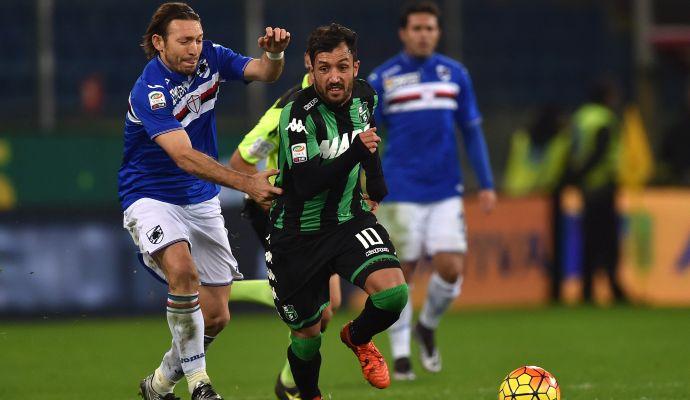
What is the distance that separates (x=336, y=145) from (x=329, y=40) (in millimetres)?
533

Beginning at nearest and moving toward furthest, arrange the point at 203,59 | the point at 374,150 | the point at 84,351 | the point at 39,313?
the point at 374,150
the point at 203,59
the point at 84,351
the point at 39,313

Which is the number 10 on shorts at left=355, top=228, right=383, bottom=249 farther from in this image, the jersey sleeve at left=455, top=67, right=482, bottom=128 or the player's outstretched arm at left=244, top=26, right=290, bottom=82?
the jersey sleeve at left=455, top=67, right=482, bottom=128

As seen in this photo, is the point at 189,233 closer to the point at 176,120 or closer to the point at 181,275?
the point at 181,275

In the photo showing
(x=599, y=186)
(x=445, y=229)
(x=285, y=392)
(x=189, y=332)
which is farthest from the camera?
(x=599, y=186)

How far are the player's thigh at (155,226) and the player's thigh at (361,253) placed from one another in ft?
3.16

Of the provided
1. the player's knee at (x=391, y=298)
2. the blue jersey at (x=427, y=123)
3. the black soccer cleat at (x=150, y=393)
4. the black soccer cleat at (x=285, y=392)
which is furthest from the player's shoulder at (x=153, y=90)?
the blue jersey at (x=427, y=123)

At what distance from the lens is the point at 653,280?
1537 centimetres

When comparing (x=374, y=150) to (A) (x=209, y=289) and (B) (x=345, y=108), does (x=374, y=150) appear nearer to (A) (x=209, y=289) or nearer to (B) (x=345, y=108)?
(B) (x=345, y=108)

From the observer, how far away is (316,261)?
22.4 ft

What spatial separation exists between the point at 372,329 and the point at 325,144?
95 centimetres

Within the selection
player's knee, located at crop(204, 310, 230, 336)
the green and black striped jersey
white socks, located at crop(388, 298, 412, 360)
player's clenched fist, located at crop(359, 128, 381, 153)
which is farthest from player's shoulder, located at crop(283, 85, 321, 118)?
white socks, located at crop(388, 298, 412, 360)

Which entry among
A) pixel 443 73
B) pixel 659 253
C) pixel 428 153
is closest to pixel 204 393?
pixel 428 153

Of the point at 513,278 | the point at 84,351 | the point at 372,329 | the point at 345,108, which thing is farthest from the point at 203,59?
the point at 513,278

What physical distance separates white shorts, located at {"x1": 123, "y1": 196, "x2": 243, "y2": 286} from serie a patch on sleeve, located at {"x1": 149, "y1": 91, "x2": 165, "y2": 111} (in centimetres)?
58
